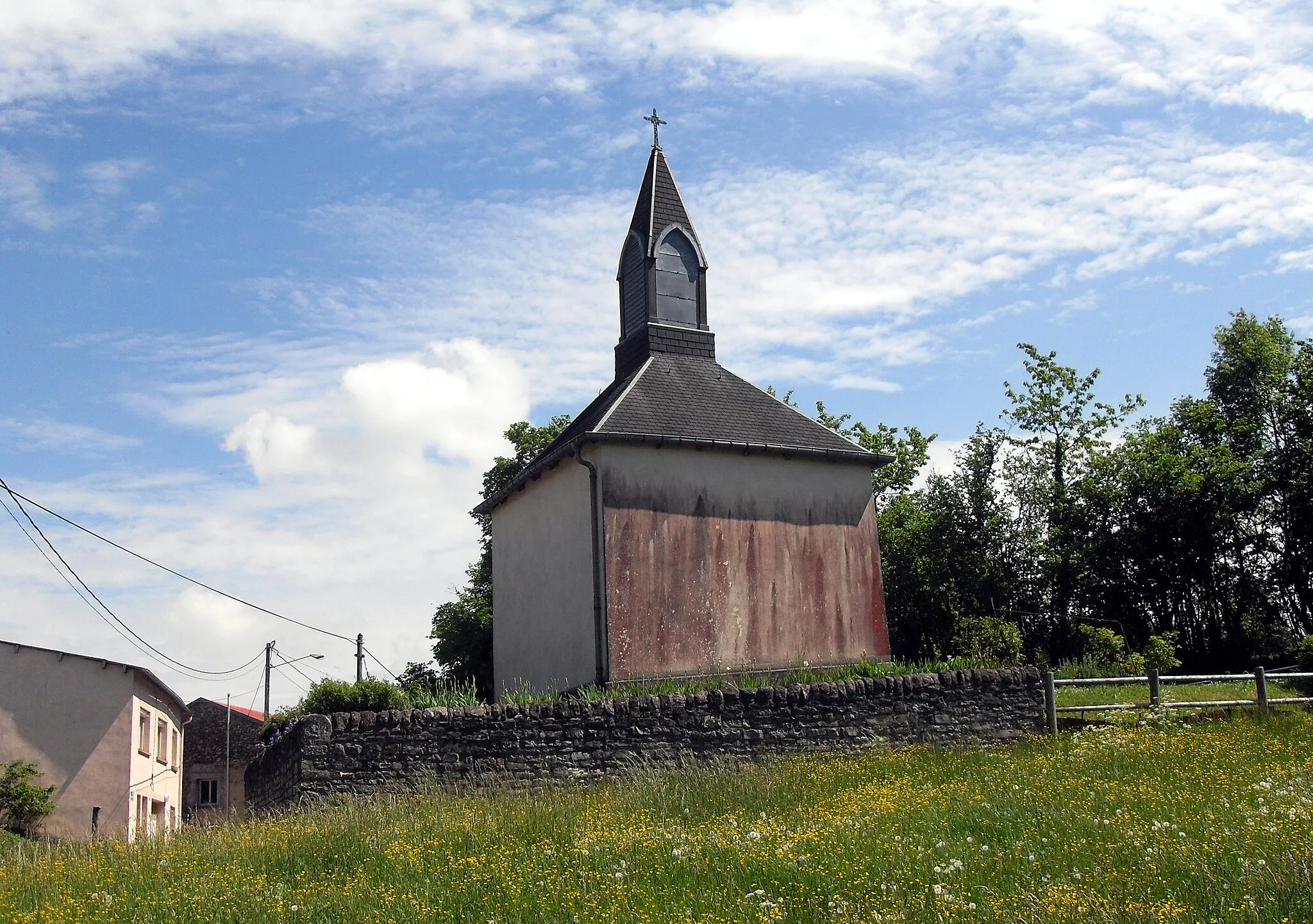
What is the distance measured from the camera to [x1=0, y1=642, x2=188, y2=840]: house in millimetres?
28984

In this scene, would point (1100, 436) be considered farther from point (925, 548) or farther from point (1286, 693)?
point (1286, 693)

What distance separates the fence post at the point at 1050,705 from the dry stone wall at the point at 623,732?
0.10 meters

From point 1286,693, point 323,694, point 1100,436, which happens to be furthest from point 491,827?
point 1100,436

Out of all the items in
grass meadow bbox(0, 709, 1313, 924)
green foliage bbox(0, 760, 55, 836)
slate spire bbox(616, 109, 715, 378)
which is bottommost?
green foliage bbox(0, 760, 55, 836)

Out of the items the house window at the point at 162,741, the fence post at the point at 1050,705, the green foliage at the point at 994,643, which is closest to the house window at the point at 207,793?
the house window at the point at 162,741

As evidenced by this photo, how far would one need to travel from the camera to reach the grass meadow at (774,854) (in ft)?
24.3

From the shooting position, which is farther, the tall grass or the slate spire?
the slate spire

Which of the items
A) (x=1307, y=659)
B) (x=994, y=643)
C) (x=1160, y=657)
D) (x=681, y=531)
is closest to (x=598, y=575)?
(x=681, y=531)

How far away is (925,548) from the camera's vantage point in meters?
37.7

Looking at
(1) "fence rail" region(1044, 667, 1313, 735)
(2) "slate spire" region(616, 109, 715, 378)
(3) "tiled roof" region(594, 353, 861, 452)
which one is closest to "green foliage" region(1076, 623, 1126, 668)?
(1) "fence rail" region(1044, 667, 1313, 735)

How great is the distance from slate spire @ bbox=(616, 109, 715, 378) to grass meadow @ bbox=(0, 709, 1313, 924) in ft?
35.1

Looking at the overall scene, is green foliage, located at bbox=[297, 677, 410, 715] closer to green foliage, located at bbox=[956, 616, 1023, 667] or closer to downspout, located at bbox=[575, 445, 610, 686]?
downspout, located at bbox=[575, 445, 610, 686]

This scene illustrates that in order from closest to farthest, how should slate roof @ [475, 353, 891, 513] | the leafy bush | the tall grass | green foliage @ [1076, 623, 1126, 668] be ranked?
the tall grass < slate roof @ [475, 353, 891, 513] < the leafy bush < green foliage @ [1076, 623, 1126, 668]

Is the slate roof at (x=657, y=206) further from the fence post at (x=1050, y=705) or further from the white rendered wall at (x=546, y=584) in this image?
the fence post at (x=1050, y=705)
